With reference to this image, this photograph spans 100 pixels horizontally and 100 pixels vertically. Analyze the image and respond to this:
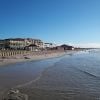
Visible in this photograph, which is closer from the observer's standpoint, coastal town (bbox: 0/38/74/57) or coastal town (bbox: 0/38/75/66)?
coastal town (bbox: 0/38/75/66)

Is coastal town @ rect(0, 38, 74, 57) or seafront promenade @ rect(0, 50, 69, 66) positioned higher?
coastal town @ rect(0, 38, 74, 57)

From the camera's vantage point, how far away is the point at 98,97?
958cm

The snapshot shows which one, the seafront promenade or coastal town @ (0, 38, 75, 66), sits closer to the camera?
the seafront promenade

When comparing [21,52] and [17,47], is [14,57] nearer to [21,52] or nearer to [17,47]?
[21,52]

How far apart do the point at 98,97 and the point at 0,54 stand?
32.5m

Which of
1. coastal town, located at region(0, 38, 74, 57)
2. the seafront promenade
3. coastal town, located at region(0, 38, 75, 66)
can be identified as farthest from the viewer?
coastal town, located at region(0, 38, 74, 57)

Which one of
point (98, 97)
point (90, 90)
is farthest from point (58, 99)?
point (90, 90)

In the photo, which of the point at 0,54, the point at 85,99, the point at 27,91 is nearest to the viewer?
the point at 85,99

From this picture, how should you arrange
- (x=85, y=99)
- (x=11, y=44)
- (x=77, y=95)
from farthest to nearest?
(x=11, y=44), (x=77, y=95), (x=85, y=99)

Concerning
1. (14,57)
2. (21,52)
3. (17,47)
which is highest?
(17,47)

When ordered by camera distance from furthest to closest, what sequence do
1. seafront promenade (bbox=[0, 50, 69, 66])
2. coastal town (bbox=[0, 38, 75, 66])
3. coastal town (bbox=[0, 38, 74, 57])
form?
coastal town (bbox=[0, 38, 74, 57]), coastal town (bbox=[0, 38, 75, 66]), seafront promenade (bbox=[0, 50, 69, 66])

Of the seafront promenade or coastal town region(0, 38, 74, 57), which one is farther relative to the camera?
coastal town region(0, 38, 74, 57)

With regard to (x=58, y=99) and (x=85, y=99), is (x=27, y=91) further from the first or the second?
(x=85, y=99)

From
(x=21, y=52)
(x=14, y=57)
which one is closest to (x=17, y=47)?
(x=21, y=52)
